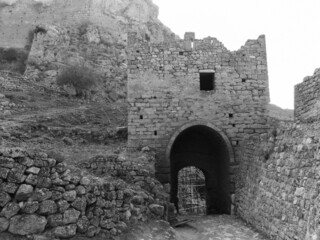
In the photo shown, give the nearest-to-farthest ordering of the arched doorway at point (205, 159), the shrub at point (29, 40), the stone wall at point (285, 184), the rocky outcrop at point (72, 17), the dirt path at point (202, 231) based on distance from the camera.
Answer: the stone wall at point (285, 184) < the dirt path at point (202, 231) < the arched doorway at point (205, 159) < the shrub at point (29, 40) < the rocky outcrop at point (72, 17)

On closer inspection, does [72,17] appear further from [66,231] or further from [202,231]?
[66,231]

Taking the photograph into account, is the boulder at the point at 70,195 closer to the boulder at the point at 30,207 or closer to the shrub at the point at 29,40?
the boulder at the point at 30,207

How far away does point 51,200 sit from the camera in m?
5.31

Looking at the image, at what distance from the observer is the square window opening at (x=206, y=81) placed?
11688mm

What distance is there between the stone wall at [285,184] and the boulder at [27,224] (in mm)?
4433

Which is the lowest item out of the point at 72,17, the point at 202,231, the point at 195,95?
the point at 202,231

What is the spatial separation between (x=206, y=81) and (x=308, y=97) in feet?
12.3

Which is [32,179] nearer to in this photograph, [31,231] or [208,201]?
[31,231]

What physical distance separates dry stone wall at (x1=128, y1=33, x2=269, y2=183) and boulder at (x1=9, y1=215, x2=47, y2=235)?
5.97 m

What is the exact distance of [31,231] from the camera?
16.4 ft

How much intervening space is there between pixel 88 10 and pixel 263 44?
33.8 meters

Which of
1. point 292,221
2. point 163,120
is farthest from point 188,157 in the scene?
point 292,221

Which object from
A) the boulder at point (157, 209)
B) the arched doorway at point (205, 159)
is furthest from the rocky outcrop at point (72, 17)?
the boulder at point (157, 209)

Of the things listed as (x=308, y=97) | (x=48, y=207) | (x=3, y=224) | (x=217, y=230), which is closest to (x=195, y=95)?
(x=308, y=97)
